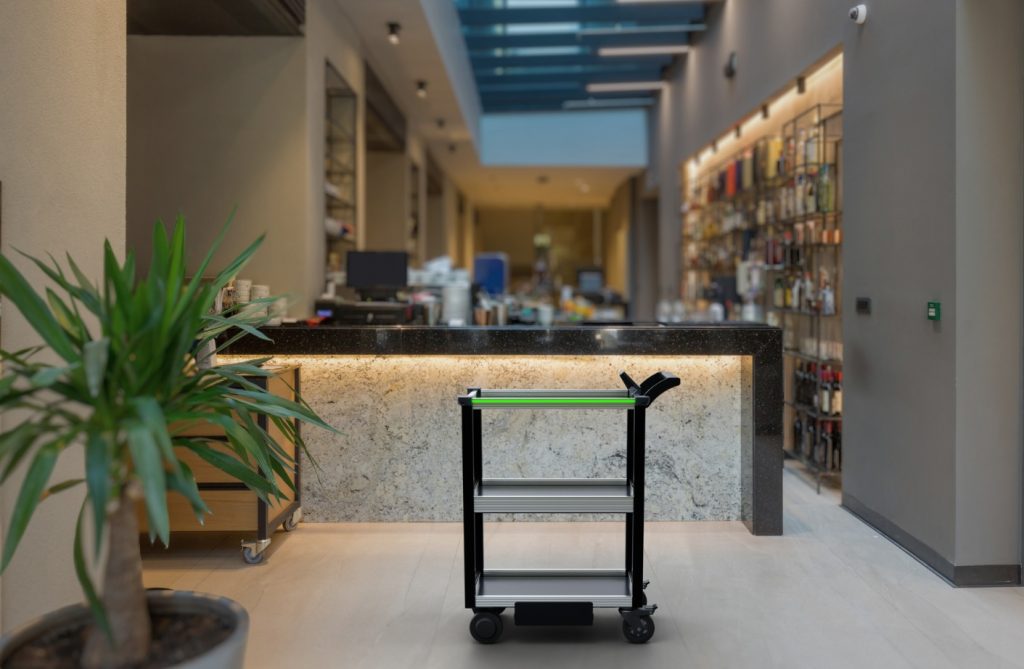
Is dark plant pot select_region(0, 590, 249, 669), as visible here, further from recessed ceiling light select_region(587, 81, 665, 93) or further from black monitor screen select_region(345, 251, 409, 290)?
recessed ceiling light select_region(587, 81, 665, 93)

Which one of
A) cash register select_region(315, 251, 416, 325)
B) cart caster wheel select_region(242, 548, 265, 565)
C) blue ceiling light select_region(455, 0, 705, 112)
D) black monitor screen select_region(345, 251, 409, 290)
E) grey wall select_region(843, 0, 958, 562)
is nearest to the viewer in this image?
grey wall select_region(843, 0, 958, 562)

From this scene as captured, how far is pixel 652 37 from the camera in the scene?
9.91 meters

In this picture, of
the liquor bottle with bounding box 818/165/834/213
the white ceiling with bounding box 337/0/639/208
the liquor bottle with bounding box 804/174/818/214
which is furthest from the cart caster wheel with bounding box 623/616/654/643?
the white ceiling with bounding box 337/0/639/208

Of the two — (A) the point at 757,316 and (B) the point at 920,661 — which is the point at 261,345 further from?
(A) the point at 757,316

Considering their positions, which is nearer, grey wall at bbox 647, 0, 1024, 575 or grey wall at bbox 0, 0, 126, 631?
grey wall at bbox 0, 0, 126, 631

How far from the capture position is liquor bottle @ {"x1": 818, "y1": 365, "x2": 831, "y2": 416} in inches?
225

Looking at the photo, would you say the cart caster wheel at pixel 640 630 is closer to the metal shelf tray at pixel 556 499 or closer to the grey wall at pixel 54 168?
the metal shelf tray at pixel 556 499

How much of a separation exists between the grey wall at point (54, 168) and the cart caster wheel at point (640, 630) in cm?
192

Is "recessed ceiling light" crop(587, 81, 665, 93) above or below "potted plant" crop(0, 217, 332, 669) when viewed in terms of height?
above

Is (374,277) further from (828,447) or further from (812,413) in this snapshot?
(828,447)

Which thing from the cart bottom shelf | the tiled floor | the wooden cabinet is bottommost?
the tiled floor

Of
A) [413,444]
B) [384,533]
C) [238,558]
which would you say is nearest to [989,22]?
[413,444]

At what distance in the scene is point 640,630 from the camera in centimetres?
311

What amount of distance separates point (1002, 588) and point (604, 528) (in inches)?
73.3
